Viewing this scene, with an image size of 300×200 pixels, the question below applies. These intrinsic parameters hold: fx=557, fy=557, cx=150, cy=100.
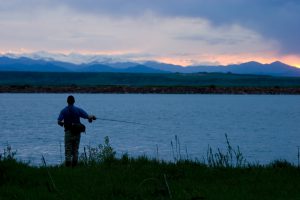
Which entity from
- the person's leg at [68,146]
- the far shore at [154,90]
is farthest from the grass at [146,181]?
the far shore at [154,90]

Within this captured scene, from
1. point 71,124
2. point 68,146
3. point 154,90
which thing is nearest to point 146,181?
point 71,124

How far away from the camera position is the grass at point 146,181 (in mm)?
9977

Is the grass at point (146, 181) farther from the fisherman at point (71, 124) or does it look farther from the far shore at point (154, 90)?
the far shore at point (154, 90)

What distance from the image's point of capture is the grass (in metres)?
9.98

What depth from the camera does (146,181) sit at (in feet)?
36.9

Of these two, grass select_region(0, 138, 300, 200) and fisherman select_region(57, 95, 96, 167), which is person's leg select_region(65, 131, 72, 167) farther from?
grass select_region(0, 138, 300, 200)

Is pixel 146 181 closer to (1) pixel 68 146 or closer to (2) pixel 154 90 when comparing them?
(1) pixel 68 146

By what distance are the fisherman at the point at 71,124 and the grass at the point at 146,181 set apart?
0.98 meters

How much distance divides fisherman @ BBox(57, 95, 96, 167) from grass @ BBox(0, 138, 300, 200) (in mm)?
980

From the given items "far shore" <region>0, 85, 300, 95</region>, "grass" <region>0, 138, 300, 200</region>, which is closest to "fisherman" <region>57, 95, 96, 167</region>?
"grass" <region>0, 138, 300, 200</region>

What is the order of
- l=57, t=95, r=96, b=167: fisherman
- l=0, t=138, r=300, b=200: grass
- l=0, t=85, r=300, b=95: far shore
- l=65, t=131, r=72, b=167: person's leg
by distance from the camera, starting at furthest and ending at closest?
l=0, t=85, r=300, b=95: far shore → l=65, t=131, r=72, b=167: person's leg → l=57, t=95, r=96, b=167: fisherman → l=0, t=138, r=300, b=200: grass

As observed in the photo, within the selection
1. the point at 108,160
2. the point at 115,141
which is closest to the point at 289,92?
the point at 115,141

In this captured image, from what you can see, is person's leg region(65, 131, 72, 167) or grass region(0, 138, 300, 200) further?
person's leg region(65, 131, 72, 167)

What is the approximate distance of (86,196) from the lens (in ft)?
32.3
